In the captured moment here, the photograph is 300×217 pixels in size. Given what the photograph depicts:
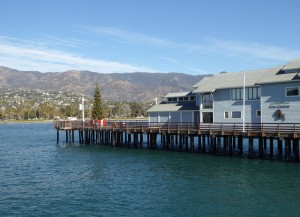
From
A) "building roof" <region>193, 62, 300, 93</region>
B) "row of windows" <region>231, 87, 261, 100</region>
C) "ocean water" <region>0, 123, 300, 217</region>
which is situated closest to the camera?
"ocean water" <region>0, 123, 300, 217</region>

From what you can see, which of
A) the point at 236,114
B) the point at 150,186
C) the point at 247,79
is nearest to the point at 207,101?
the point at 236,114

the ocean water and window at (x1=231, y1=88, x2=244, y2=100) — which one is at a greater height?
window at (x1=231, y1=88, x2=244, y2=100)

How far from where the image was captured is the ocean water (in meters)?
27.3

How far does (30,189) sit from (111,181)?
7.17 m

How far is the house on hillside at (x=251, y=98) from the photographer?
44.6 metres

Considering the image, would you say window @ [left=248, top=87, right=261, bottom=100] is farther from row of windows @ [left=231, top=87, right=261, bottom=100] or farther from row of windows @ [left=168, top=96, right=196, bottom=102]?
row of windows @ [left=168, top=96, right=196, bottom=102]

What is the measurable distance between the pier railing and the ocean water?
3197mm

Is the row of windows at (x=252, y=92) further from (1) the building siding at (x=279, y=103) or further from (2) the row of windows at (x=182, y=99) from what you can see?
(2) the row of windows at (x=182, y=99)

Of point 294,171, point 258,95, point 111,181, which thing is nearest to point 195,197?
point 111,181

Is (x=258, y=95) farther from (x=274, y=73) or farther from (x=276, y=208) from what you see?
(x=276, y=208)

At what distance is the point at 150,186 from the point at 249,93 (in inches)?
838

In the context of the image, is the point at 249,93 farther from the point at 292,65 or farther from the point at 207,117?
the point at 207,117

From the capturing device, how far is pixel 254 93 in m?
48.8

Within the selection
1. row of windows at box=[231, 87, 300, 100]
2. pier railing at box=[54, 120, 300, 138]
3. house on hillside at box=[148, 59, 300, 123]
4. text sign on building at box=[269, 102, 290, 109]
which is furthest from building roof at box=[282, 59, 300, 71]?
pier railing at box=[54, 120, 300, 138]
